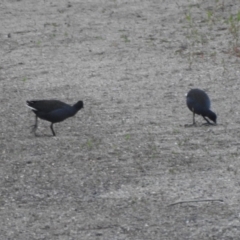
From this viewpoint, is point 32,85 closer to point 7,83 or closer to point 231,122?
point 7,83

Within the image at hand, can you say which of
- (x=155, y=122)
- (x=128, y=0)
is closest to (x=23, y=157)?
(x=155, y=122)

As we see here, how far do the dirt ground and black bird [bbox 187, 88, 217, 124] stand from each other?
0.16 meters

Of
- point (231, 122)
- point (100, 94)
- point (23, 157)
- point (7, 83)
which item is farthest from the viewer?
point (7, 83)

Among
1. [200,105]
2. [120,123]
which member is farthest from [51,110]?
[200,105]

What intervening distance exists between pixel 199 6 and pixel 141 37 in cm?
190

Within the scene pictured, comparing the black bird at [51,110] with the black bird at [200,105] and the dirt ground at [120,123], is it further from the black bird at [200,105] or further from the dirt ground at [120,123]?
the black bird at [200,105]

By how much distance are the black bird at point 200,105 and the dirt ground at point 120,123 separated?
159mm

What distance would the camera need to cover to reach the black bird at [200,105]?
10805mm

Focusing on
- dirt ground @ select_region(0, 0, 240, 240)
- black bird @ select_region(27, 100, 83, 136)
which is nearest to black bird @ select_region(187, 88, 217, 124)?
dirt ground @ select_region(0, 0, 240, 240)

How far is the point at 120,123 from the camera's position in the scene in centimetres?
1104

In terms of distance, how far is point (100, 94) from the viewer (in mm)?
12500

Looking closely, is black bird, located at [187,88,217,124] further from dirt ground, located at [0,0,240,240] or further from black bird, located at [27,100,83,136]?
black bird, located at [27,100,83,136]

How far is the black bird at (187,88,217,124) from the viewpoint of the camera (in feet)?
35.4

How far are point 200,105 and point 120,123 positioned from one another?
856 millimetres
